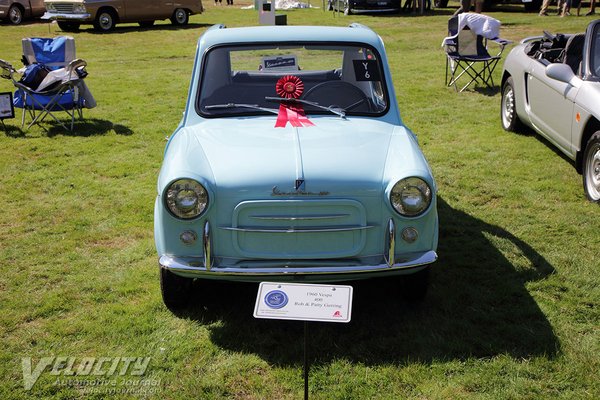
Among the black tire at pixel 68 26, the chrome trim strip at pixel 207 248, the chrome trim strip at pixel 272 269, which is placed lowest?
the black tire at pixel 68 26

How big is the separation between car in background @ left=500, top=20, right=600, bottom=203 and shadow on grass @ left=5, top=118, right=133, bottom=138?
16.8 feet

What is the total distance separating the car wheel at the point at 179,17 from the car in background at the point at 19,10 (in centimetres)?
462

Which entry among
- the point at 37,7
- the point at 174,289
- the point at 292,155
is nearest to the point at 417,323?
the point at 292,155

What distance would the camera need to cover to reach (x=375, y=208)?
4.12m

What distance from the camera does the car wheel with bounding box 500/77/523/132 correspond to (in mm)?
8930

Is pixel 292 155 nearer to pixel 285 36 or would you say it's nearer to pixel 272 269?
pixel 272 269

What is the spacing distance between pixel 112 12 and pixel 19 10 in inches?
149

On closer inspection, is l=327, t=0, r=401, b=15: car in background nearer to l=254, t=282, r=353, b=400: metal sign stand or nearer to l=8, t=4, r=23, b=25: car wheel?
l=8, t=4, r=23, b=25: car wheel

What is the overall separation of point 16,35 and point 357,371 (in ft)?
65.3

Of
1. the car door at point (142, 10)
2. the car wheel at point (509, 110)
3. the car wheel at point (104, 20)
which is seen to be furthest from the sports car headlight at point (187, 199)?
the car door at point (142, 10)

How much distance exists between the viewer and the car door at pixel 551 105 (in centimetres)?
697

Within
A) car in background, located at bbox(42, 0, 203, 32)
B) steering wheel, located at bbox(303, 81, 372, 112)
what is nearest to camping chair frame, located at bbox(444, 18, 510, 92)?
steering wheel, located at bbox(303, 81, 372, 112)

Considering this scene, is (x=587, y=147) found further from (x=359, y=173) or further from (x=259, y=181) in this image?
(x=259, y=181)

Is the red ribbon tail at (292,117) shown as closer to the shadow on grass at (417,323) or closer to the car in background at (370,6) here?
the shadow on grass at (417,323)
